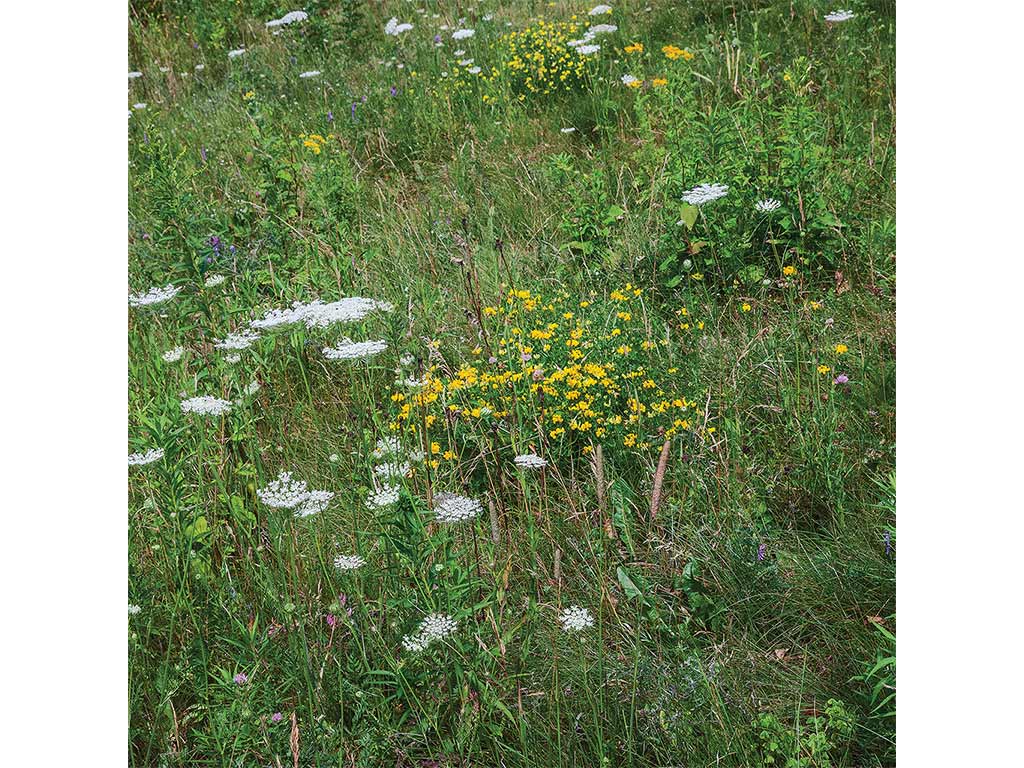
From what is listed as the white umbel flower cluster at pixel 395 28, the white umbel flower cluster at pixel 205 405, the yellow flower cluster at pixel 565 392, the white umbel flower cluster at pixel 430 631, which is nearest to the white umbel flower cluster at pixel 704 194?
the yellow flower cluster at pixel 565 392

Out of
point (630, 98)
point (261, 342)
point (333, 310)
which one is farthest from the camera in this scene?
point (630, 98)

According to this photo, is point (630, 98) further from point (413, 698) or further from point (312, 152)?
point (413, 698)

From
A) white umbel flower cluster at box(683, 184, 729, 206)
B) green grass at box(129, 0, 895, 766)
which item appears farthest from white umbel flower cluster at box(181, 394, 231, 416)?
white umbel flower cluster at box(683, 184, 729, 206)

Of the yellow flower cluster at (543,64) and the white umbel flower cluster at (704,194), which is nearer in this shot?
the white umbel flower cluster at (704,194)

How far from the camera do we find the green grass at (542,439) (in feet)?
6.02

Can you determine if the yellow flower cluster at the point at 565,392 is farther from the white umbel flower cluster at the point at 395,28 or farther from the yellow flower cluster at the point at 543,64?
the white umbel flower cluster at the point at 395,28

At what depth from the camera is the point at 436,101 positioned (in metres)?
5.00

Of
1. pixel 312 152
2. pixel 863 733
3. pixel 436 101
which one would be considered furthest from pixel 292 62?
pixel 863 733

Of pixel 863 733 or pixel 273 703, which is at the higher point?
pixel 273 703

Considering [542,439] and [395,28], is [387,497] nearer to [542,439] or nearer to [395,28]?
[542,439]

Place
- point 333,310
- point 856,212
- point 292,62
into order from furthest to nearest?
1. point 292,62
2. point 856,212
3. point 333,310

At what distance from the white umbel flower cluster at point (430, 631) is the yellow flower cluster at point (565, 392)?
2.31 feet

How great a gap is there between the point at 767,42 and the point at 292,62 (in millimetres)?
3115

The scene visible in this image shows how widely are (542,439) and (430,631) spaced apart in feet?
1.93
